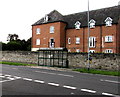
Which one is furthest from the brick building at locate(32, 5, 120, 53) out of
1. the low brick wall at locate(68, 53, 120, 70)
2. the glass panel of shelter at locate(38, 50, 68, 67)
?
the glass panel of shelter at locate(38, 50, 68, 67)

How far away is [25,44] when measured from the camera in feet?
238

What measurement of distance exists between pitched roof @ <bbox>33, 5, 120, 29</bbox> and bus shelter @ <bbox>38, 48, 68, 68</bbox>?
16126 mm

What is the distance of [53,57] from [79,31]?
54.4 ft

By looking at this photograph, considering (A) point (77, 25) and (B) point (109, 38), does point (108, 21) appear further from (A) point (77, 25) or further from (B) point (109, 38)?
(A) point (77, 25)

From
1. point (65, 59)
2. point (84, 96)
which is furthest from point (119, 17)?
point (84, 96)

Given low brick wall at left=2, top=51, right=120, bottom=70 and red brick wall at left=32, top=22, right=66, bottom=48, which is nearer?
low brick wall at left=2, top=51, right=120, bottom=70

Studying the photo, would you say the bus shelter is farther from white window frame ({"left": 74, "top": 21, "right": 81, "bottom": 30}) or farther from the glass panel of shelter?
white window frame ({"left": 74, "top": 21, "right": 81, "bottom": 30})

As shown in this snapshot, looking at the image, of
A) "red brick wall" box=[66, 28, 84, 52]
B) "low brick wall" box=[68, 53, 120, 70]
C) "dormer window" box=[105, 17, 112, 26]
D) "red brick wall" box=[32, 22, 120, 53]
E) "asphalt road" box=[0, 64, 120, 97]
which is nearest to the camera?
"asphalt road" box=[0, 64, 120, 97]

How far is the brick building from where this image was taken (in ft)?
111

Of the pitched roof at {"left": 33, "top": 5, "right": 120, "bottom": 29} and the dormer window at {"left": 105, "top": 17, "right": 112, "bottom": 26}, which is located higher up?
the pitched roof at {"left": 33, "top": 5, "right": 120, "bottom": 29}

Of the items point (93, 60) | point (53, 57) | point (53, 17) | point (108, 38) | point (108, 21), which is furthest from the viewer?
point (53, 17)

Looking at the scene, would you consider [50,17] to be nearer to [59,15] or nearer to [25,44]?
[59,15]

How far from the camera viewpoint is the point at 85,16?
40406 millimetres

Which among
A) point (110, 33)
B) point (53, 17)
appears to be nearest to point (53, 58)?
point (110, 33)
